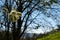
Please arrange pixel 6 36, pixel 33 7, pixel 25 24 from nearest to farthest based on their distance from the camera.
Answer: pixel 6 36, pixel 25 24, pixel 33 7

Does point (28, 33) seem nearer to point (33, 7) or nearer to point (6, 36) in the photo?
point (33, 7)

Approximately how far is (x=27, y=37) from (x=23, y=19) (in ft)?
6.62

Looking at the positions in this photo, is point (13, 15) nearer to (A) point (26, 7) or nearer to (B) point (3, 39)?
(B) point (3, 39)

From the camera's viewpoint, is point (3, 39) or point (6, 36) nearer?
point (6, 36)

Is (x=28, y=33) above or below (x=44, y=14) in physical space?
below

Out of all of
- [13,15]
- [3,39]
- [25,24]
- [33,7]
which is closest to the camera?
[13,15]

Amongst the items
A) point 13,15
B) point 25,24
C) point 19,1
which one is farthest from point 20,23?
point 13,15

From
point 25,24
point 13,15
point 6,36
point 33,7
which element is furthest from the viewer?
point 33,7

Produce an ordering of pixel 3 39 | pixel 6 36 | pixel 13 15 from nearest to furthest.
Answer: pixel 13 15 < pixel 6 36 < pixel 3 39

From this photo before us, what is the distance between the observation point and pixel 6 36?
43.0ft

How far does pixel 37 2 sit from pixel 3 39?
12.4 feet

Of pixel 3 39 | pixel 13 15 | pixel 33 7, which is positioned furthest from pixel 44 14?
pixel 13 15

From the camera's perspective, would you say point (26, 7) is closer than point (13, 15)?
No

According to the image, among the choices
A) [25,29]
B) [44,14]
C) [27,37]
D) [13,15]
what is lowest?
[27,37]
